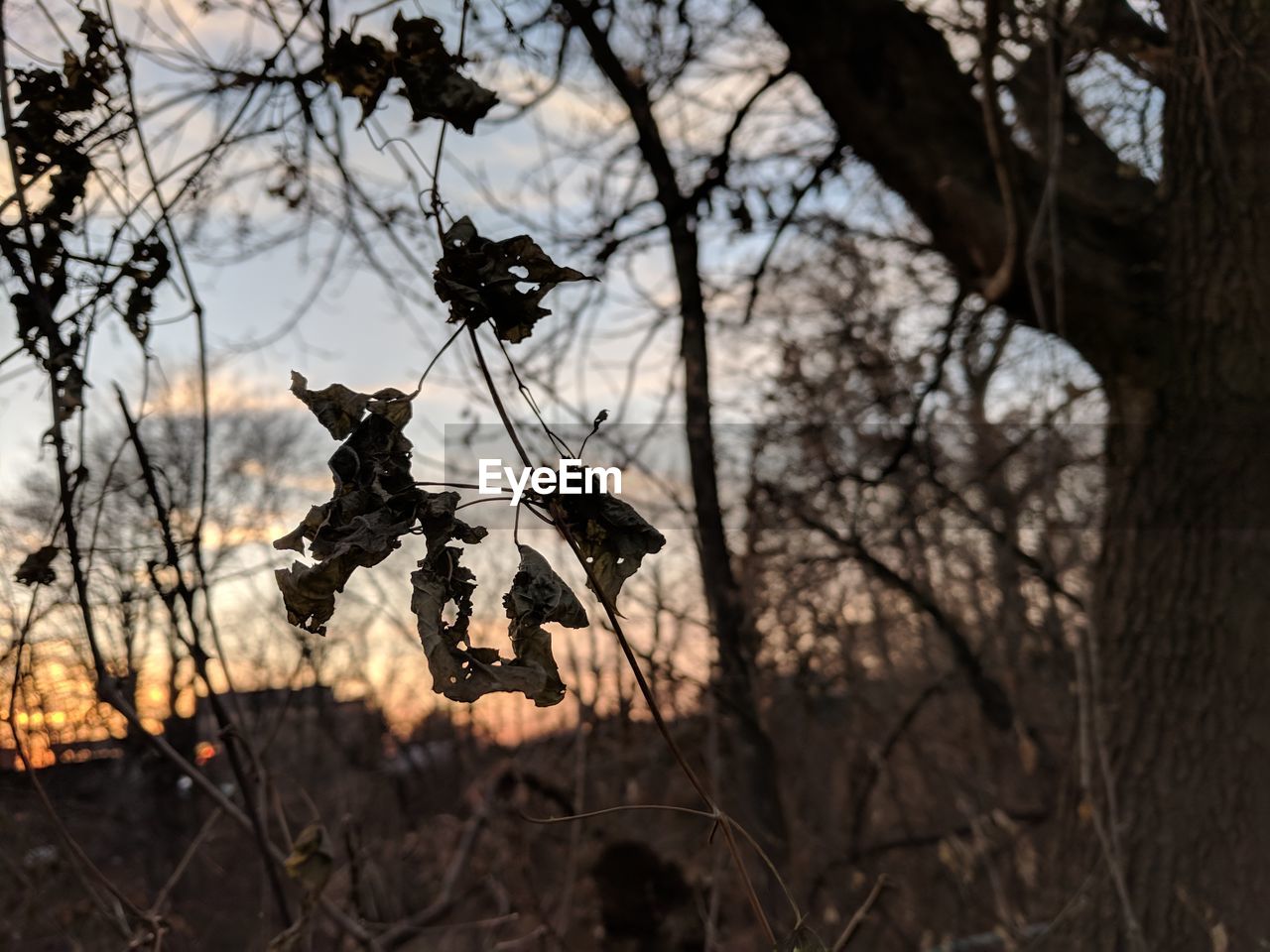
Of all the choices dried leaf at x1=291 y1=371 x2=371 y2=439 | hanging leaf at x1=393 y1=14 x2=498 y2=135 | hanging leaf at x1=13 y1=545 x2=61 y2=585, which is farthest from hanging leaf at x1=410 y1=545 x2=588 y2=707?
hanging leaf at x1=13 y1=545 x2=61 y2=585

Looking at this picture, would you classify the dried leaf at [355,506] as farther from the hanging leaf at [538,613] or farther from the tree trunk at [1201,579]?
the tree trunk at [1201,579]

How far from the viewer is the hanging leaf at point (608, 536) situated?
1.00 metres

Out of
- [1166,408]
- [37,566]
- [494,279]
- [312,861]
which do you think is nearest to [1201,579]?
[1166,408]

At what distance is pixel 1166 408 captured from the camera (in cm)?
341

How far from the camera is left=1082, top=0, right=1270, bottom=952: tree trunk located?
3154mm

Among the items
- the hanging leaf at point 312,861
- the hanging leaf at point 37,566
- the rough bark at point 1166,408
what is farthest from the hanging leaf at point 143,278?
the rough bark at point 1166,408

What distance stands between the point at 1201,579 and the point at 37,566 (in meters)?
3.20

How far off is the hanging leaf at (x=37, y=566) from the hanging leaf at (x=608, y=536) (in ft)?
3.31

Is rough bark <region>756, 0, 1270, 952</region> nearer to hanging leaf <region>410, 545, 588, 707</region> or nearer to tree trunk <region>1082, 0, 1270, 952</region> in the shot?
tree trunk <region>1082, 0, 1270, 952</region>

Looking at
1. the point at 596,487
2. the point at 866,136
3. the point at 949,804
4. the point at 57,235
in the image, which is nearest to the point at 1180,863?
the point at 866,136

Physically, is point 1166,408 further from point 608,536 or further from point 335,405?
point 335,405

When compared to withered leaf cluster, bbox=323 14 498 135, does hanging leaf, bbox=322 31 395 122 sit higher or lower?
higher

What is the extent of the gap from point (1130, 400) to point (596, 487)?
304 cm

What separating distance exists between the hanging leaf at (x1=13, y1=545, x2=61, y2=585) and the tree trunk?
3019mm
